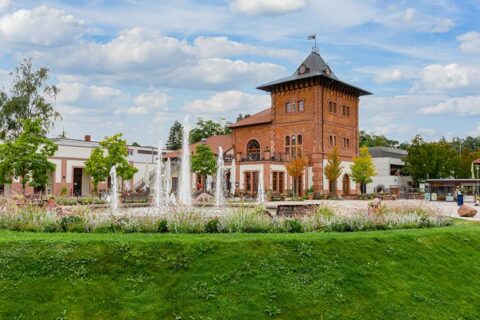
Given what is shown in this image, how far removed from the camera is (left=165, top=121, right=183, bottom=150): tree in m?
100

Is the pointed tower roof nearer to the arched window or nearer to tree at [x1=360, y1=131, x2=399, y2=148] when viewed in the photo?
the arched window

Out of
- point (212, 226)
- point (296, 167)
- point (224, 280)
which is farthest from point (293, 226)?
point (296, 167)

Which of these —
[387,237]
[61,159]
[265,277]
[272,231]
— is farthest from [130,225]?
[61,159]

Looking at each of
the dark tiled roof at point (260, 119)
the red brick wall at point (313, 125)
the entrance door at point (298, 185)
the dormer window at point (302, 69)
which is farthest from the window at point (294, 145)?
the dormer window at point (302, 69)

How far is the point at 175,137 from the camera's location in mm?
101500

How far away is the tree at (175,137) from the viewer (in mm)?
100438

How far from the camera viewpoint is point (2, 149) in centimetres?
2686

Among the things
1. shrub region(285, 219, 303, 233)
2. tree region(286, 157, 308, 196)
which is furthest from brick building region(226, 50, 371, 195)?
shrub region(285, 219, 303, 233)

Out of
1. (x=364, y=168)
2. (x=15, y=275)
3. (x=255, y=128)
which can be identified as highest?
(x=255, y=128)

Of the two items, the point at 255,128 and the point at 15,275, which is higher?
the point at 255,128

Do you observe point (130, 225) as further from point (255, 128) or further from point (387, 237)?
point (255, 128)

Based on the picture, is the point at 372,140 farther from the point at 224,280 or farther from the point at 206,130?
the point at 224,280

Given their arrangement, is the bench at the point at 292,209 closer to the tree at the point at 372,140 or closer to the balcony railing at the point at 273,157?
the balcony railing at the point at 273,157

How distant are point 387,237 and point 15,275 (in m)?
7.13
